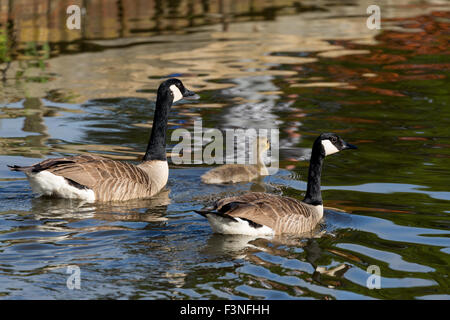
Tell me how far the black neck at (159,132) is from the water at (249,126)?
53 cm

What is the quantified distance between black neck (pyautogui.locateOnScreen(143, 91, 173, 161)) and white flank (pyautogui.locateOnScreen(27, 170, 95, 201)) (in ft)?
5.05

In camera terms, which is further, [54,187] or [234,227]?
[54,187]

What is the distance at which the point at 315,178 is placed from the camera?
10.2 m

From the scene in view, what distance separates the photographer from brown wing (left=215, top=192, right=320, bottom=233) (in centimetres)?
901

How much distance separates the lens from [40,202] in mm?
10562

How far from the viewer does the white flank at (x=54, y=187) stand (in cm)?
1025

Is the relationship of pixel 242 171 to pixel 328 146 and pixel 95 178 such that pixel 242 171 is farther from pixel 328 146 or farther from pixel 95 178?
pixel 95 178

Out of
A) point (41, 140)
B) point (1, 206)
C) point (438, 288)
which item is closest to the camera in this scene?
point (438, 288)

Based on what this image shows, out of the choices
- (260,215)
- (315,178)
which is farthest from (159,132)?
(260,215)

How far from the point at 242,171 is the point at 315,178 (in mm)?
2262

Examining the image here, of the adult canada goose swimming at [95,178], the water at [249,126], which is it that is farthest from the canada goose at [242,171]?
the adult canada goose swimming at [95,178]
